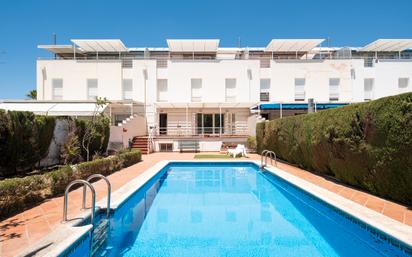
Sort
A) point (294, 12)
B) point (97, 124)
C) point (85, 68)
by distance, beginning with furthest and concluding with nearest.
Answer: point (85, 68)
point (294, 12)
point (97, 124)

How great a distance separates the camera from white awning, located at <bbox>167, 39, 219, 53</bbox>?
89.7 ft

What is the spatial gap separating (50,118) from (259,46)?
1189 inches

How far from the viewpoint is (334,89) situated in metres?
28.9

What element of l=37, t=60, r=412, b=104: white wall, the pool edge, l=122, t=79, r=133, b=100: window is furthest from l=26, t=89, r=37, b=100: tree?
the pool edge

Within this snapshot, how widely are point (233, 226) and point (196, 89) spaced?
23.0m

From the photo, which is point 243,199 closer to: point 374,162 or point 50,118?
point 374,162

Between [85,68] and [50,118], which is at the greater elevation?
[85,68]

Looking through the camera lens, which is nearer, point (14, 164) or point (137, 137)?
point (14, 164)

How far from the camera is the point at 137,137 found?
23.8m

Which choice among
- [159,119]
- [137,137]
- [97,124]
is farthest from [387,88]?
[97,124]

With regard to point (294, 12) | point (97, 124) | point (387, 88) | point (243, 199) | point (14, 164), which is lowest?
point (243, 199)

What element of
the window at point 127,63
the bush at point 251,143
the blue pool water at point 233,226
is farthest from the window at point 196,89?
the blue pool water at point 233,226

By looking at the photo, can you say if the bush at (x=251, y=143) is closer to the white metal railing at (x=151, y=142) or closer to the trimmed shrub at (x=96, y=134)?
the white metal railing at (x=151, y=142)

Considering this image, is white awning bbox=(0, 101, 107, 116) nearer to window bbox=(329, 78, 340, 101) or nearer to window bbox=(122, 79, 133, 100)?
window bbox=(122, 79, 133, 100)
